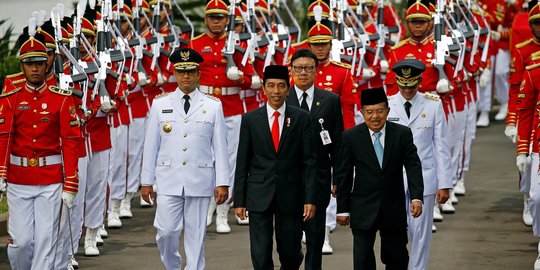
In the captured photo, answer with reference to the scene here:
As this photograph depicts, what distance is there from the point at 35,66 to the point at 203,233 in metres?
1.96

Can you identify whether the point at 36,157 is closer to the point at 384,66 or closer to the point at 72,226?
the point at 72,226

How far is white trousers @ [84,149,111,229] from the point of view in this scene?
588 inches

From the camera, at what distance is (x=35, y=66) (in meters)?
12.6

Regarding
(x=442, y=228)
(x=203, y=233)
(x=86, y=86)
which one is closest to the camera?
(x=203, y=233)

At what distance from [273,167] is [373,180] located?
0.80 m

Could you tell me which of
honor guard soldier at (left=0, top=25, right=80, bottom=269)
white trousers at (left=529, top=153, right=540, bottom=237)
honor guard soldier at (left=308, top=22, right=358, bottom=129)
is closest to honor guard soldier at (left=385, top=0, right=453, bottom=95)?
honor guard soldier at (left=308, top=22, right=358, bottom=129)

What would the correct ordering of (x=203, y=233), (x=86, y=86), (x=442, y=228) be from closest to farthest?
(x=203, y=233) → (x=86, y=86) → (x=442, y=228)

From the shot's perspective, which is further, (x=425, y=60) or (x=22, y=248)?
(x=425, y=60)

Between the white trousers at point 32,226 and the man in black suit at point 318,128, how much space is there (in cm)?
207

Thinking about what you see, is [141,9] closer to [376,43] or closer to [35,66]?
[376,43]

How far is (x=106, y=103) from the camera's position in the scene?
48.3 ft

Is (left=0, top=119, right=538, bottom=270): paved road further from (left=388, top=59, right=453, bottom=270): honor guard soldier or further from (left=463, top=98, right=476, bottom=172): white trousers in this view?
(left=388, top=59, right=453, bottom=270): honor guard soldier

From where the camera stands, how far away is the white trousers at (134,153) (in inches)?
689

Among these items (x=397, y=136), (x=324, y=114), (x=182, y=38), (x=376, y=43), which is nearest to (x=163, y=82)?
(x=182, y=38)
